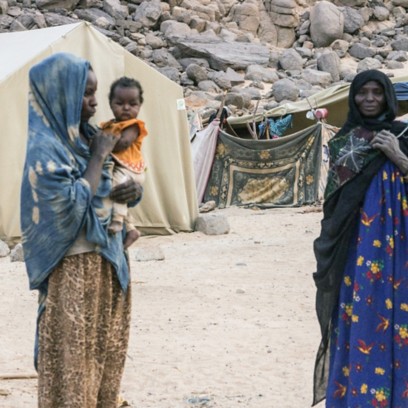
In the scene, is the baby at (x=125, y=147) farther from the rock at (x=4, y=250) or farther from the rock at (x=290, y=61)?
the rock at (x=290, y=61)

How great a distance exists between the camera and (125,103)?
10.6 feet

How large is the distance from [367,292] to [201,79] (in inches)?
838

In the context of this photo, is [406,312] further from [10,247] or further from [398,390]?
[10,247]

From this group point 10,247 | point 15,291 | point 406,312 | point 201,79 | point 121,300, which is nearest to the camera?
point 121,300

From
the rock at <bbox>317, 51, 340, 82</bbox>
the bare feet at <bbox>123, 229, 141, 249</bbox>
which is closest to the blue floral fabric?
the bare feet at <bbox>123, 229, 141, 249</bbox>

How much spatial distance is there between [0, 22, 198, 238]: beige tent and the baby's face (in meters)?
5.37

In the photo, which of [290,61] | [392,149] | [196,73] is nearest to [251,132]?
[392,149]

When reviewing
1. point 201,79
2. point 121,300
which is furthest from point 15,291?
point 201,79

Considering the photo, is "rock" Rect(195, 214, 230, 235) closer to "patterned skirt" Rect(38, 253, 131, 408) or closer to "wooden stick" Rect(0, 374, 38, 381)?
"wooden stick" Rect(0, 374, 38, 381)

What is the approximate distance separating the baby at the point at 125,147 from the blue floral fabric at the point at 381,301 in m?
0.88

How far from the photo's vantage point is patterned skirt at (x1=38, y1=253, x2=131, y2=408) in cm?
295

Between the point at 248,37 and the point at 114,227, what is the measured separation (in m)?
27.8

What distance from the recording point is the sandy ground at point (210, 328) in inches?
180

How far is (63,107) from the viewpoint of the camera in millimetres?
2844
